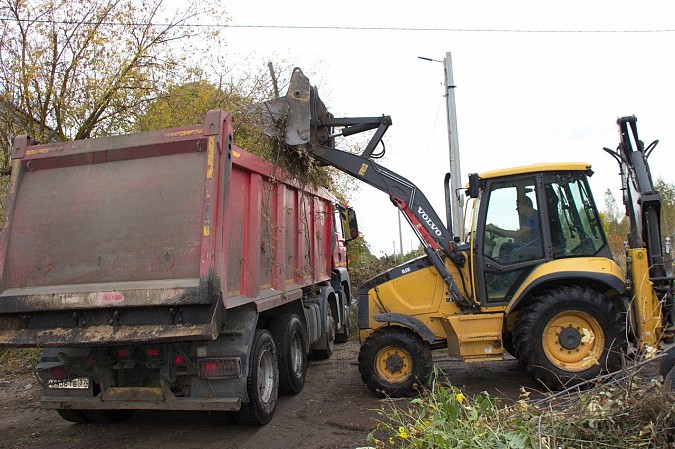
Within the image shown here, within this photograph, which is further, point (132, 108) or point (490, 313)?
point (132, 108)

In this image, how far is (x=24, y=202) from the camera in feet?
16.7

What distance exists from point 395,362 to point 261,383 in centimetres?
162

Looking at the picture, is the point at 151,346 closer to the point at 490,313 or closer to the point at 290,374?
the point at 290,374

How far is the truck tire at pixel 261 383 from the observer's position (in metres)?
5.14

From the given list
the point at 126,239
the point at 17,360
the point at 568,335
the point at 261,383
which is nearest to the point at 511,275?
the point at 568,335

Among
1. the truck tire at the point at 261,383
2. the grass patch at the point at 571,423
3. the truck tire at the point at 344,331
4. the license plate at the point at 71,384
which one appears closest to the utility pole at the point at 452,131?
the truck tire at the point at 344,331

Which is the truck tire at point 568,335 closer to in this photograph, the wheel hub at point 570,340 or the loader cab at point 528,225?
the wheel hub at point 570,340

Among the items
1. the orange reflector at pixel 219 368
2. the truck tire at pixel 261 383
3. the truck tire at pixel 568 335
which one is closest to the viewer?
the orange reflector at pixel 219 368

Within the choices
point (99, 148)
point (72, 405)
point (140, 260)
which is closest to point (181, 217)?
point (140, 260)

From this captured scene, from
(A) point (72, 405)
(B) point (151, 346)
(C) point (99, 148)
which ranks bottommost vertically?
(A) point (72, 405)

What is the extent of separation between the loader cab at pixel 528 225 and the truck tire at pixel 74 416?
4570 mm

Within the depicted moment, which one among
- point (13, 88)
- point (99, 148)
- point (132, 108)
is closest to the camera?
point (99, 148)

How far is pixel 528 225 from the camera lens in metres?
6.27

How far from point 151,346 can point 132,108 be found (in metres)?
7.24
